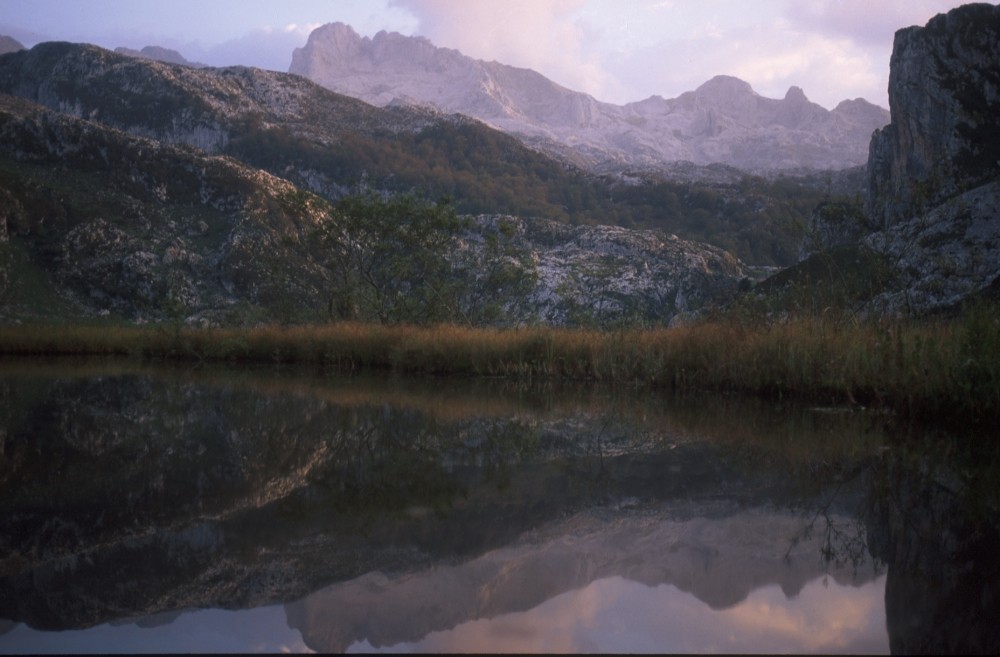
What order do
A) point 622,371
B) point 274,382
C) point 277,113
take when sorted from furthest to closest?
point 277,113 → point 274,382 → point 622,371

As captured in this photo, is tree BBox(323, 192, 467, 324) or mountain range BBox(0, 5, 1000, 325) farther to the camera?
mountain range BBox(0, 5, 1000, 325)

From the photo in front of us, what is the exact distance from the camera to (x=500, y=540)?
2492 millimetres

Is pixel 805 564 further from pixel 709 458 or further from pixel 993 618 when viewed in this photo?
pixel 709 458

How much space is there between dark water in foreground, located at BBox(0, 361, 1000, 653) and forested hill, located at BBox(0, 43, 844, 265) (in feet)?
265

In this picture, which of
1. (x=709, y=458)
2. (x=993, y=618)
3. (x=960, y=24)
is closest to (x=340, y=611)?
(x=993, y=618)

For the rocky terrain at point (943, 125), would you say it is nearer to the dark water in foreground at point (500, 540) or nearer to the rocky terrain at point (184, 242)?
the rocky terrain at point (184, 242)

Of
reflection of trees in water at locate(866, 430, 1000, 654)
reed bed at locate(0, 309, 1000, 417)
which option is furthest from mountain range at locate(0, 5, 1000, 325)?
reflection of trees in water at locate(866, 430, 1000, 654)

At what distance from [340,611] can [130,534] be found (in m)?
1.16

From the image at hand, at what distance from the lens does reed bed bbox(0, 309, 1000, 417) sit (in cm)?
556

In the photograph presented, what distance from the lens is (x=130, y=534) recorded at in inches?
101

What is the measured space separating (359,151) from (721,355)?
97.8 m

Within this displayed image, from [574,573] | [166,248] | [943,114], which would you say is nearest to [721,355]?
[574,573]

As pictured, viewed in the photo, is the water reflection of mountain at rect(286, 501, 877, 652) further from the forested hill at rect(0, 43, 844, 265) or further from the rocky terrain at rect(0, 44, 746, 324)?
the forested hill at rect(0, 43, 844, 265)

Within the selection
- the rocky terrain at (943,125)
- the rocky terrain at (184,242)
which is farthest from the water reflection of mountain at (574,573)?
the rocky terrain at (943,125)
